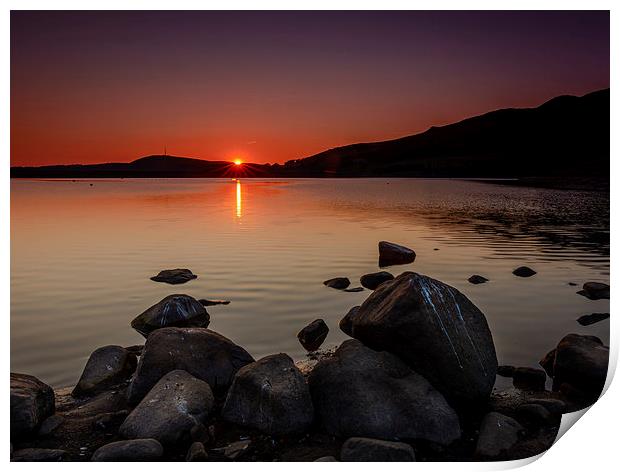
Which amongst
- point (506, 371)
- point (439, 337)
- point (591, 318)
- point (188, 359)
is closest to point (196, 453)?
point (188, 359)

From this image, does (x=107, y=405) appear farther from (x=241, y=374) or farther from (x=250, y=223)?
(x=250, y=223)

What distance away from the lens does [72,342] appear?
317 inches

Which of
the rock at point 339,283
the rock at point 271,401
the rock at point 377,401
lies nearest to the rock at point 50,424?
the rock at point 271,401

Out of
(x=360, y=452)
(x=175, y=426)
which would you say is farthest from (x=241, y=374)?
(x=360, y=452)

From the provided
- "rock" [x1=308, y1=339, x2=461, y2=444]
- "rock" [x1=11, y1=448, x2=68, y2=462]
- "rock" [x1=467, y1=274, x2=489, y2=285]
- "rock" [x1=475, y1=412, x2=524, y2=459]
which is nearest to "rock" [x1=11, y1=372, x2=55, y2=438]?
"rock" [x1=11, y1=448, x2=68, y2=462]

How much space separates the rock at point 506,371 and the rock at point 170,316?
4368 millimetres

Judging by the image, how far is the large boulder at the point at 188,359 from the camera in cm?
578

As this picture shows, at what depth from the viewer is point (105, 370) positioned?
248 inches

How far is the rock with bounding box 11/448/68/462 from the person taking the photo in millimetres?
4699

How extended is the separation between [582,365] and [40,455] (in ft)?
17.6

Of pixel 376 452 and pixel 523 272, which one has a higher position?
pixel 523 272

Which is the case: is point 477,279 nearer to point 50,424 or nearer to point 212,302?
point 212,302

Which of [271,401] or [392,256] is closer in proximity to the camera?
[271,401]
